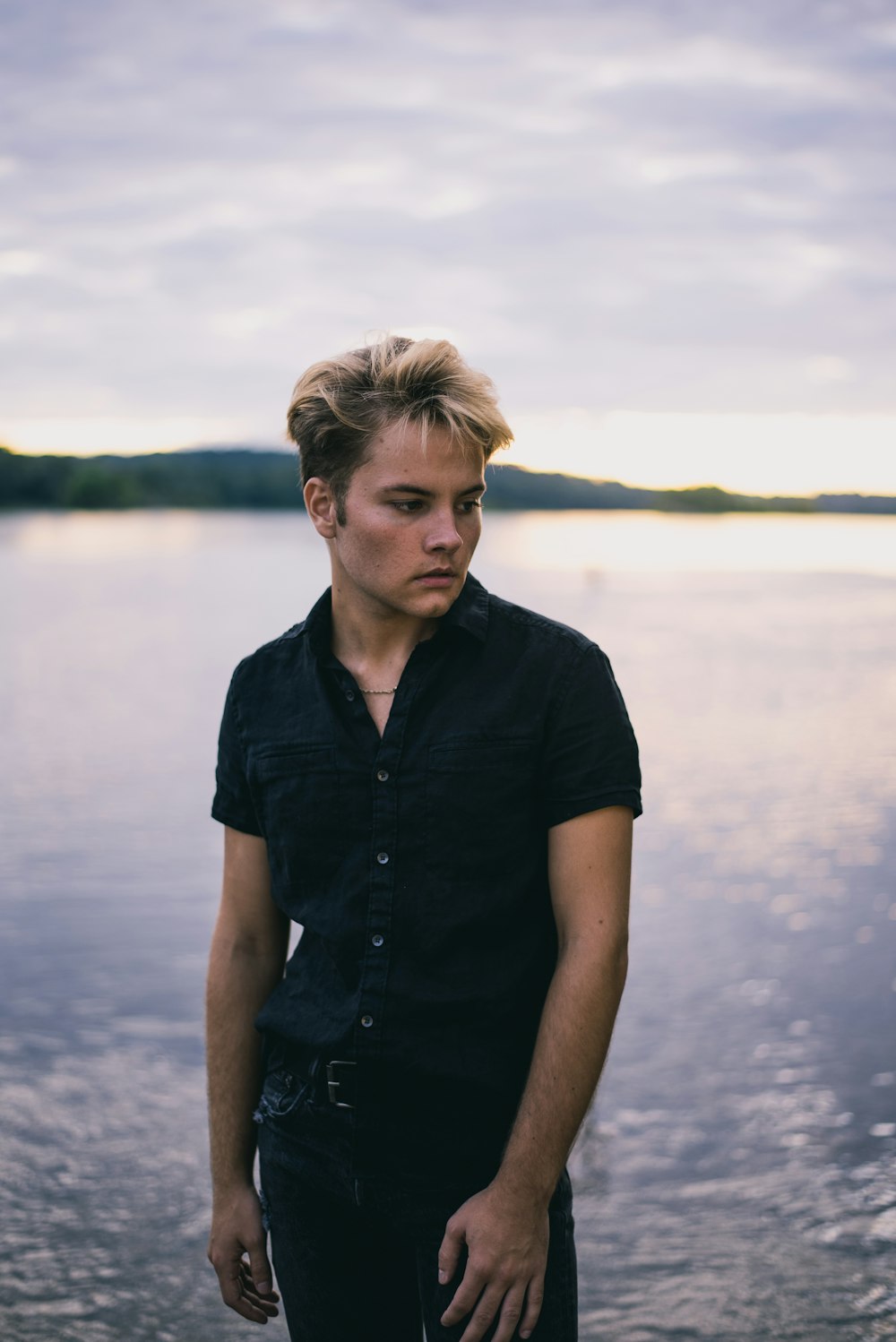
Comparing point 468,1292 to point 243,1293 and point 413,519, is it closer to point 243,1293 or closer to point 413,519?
point 243,1293

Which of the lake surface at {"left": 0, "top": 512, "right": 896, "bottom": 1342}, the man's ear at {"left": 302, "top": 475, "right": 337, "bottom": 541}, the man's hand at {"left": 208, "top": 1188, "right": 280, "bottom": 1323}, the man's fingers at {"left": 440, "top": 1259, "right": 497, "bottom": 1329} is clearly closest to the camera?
the man's fingers at {"left": 440, "top": 1259, "right": 497, "bottom": 1329}

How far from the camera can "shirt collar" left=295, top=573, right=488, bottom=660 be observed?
74.8 inches

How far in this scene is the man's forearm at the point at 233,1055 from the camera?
217 cm

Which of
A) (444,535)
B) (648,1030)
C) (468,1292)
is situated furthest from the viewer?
(648,1030)

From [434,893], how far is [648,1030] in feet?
12.8

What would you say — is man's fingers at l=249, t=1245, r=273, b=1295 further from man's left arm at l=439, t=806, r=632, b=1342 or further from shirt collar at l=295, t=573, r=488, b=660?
shirt collar at l=295, t=573, r=488, b=660

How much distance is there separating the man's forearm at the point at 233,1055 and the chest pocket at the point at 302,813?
0.23 m

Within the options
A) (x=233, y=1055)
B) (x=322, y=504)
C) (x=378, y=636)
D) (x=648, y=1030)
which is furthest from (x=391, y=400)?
(x=648, y=1030)

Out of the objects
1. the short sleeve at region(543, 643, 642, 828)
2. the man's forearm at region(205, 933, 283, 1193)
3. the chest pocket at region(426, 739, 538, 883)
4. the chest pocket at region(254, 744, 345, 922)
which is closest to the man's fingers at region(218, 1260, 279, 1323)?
the man's forearm at region(205, 933, 283, 1193)

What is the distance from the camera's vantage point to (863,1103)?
15.7 ft

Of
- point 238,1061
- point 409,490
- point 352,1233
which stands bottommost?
point 352,1233

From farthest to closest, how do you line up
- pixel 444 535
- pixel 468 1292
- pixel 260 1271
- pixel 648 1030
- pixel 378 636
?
pixel 648 1030
pixel 260 1271
pixel 378 636
pixel 444 535
pixel 468 1292

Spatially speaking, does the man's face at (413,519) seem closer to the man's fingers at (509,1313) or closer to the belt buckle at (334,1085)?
the belt buckle at (334,1085)

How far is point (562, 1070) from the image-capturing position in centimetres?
178
